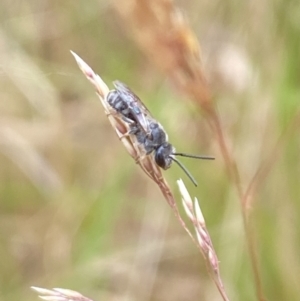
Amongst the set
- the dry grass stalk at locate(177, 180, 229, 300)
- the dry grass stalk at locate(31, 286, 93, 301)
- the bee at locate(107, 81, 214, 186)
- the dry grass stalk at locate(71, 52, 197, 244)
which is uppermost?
the bee at locate(107, 81, 214, 186)

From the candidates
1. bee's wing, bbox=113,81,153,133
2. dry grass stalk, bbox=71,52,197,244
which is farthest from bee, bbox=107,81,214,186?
dry grass stalk, bbox=71,52,197,244

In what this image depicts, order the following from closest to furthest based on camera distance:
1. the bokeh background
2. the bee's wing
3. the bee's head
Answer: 1. the bee's head
2. the bee's wing
3. the bokeh background

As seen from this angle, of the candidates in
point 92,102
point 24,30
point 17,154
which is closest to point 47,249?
point 17,154

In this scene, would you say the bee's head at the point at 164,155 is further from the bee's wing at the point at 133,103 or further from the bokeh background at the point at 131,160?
the bokeh background at the point at 131,160

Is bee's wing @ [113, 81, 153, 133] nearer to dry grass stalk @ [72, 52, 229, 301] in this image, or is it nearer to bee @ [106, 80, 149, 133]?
bee @ [106, 80, 149, 133]

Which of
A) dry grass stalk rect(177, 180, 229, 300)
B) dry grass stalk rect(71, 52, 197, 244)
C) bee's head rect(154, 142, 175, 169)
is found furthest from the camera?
bee's head rect(154, 142, 175, 169)

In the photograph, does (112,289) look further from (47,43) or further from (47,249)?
(47,43)
